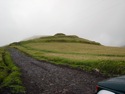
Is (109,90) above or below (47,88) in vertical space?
above

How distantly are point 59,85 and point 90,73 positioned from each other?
19.3ft

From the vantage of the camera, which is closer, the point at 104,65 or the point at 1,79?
the point at 1,79

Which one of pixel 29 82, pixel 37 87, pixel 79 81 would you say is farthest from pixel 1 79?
pixel 79 81

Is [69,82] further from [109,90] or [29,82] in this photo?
[109,90]

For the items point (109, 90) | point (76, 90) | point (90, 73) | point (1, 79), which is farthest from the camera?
point (90, 73)

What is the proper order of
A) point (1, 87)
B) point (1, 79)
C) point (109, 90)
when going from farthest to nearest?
point (1, 79) < point (1, 87) < point (109, 90)

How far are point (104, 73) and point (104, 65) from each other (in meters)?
2.21

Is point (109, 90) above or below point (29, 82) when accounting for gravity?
above

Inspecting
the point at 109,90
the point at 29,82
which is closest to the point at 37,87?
the point at 29,82

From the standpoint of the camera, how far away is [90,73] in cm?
2320

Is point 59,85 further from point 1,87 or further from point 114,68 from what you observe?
point 114,68

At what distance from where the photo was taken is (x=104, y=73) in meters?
22.2

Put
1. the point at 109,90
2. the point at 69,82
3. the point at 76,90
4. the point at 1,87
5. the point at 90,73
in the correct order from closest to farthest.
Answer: the point at 109,90
the point at 76,90
the point at 1,87
the point at 69,82
the point at 90,73

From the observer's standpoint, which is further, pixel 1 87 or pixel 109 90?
pixel 1 87
